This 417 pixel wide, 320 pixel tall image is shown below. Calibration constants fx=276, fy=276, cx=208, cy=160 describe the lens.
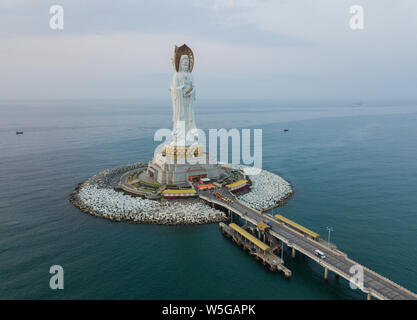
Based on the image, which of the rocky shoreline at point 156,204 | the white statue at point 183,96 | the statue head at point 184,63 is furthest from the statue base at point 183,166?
the statue head at point 184,63

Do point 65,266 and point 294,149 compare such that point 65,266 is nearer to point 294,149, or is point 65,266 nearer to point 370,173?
point 370,173

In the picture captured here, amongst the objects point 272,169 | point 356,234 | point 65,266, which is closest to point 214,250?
point 65,266

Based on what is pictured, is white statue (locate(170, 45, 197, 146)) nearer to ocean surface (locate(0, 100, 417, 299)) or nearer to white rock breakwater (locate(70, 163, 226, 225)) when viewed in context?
white rock breakwater (locate(70, 163, 226, 225))

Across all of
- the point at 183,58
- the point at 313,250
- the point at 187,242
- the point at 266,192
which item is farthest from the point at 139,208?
the point at 183,58

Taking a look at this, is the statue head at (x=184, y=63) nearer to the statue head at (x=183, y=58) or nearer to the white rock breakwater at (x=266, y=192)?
the statue head at (x=183, y=58)

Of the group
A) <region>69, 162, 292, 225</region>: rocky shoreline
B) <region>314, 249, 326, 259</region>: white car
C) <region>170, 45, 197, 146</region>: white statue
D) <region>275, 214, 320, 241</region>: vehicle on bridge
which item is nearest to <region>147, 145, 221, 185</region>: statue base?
<region>170, 45, 197, 146</region>: white statue

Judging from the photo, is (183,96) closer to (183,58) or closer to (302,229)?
(183,58)
